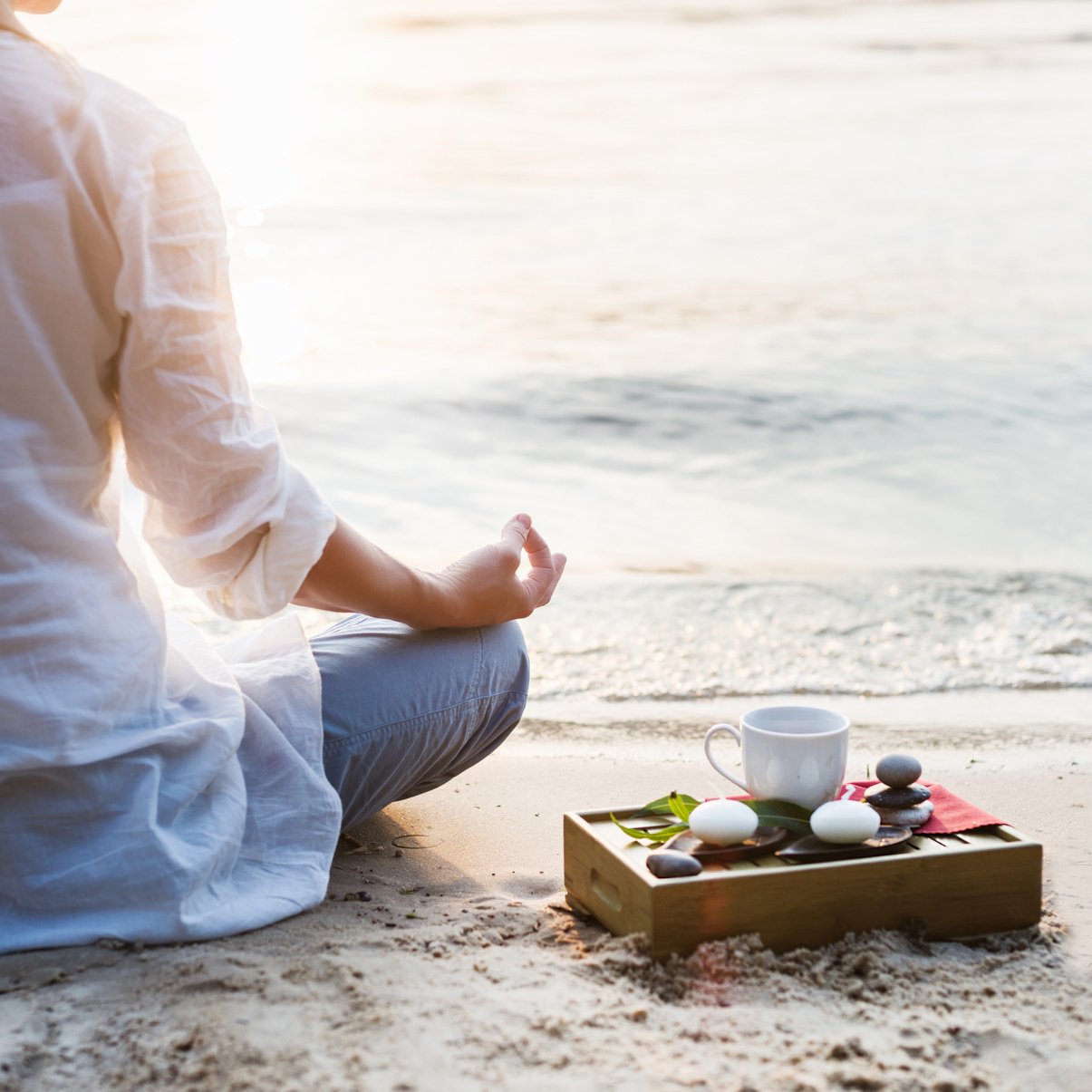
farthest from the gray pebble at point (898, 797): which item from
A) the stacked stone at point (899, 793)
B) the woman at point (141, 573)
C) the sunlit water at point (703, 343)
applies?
the sunlit water at point (703, 343)

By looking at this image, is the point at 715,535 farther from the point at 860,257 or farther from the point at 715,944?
the point at 860,257

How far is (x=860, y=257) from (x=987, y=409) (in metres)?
4.95

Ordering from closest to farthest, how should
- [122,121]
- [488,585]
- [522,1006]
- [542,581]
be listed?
[122,121]
[522,1006]
[488,585]
[542,581]

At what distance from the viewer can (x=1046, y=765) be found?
9.53ft

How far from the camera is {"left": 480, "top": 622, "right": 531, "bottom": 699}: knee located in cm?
218

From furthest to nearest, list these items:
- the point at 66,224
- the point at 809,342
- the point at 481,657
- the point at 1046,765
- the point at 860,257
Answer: the point at 860,257 → the point at 809,342 → the point at 1046,765 → the point at 481,657 → the point at 66,224

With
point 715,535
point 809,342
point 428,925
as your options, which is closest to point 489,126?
point 809,342

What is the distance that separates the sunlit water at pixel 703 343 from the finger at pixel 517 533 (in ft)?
5.10

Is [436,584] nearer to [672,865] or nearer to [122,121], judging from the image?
[672,865]

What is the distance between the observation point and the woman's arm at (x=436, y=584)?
1.83 m

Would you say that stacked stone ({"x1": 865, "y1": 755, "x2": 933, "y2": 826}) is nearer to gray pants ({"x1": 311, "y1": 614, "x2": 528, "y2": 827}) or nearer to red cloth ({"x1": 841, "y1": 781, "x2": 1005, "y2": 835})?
red cloth ({"x1": 841, "y1": 781, "x2": 1005, "y2": 835})

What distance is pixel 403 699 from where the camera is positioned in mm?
2068

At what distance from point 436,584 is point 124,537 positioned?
1.47 feet

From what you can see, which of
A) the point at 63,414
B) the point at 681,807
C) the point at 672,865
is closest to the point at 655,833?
the point at 681,807
